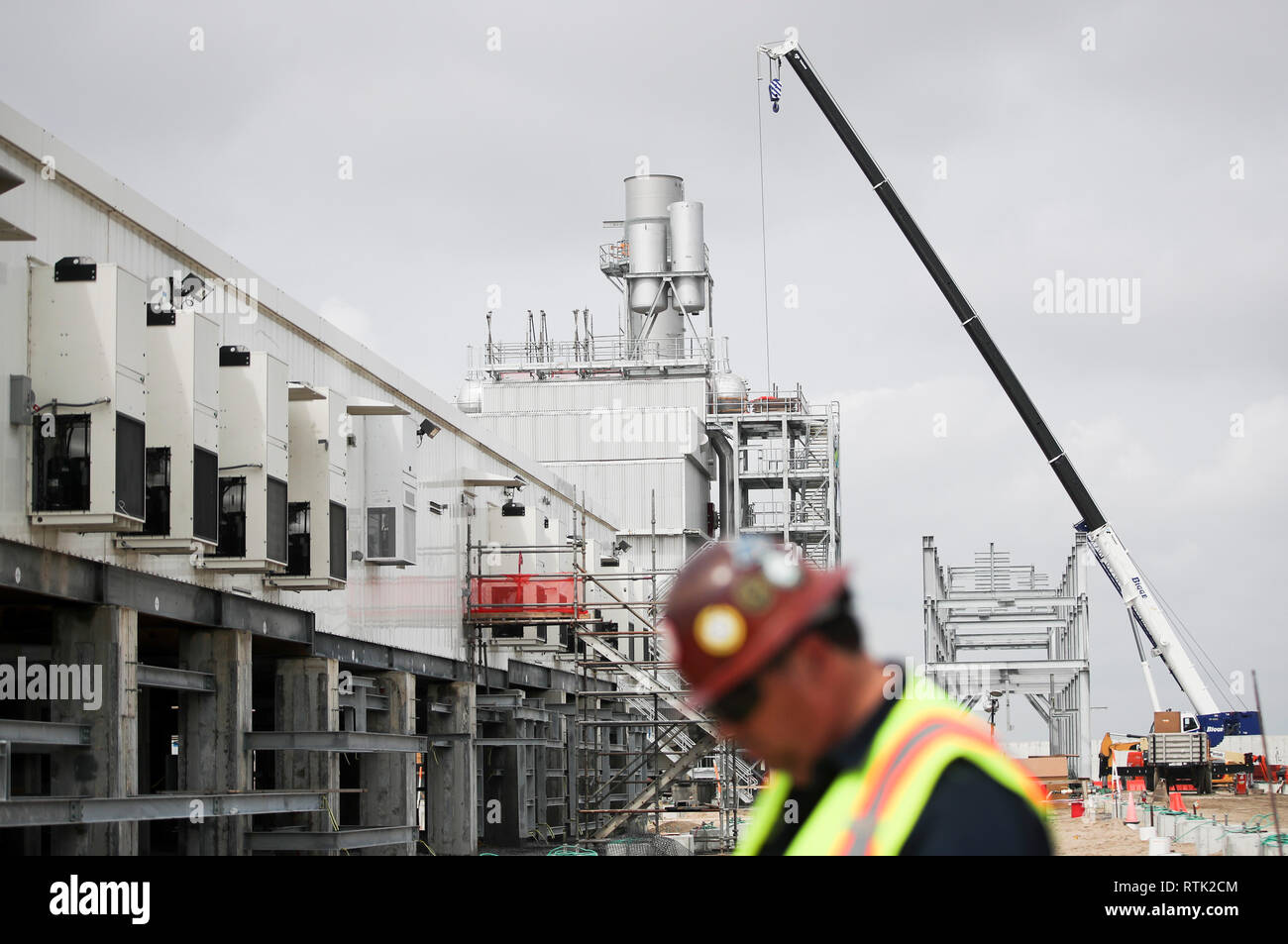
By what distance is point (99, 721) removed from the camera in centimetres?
1841

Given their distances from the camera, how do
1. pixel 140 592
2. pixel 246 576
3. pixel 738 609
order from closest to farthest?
pixel 738 609 < pixel 140 592 < pixel 246 576

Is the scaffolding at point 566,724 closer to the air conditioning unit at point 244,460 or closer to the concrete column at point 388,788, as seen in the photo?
the concrete column at point 388,788

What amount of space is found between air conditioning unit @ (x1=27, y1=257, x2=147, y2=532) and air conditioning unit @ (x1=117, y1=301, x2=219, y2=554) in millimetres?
1428

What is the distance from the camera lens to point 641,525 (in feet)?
222

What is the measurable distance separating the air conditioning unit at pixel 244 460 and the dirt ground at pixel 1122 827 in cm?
1143

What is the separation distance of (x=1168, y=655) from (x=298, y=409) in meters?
30.6

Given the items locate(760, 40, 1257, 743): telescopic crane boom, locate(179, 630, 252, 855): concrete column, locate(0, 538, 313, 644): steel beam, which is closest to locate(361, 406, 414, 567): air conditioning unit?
locate(0, 538, 313, 644): steel beam

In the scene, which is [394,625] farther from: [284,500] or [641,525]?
[641,525]

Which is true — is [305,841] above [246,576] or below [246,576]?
below

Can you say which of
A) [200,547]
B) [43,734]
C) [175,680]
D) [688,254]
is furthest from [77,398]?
[688,254]

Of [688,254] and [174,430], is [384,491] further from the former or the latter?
[688,254]

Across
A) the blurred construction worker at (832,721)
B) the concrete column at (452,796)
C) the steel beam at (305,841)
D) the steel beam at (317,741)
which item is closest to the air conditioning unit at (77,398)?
the steel beam at (317,741)

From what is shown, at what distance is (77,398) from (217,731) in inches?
257

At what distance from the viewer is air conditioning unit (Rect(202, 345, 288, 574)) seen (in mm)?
21375
